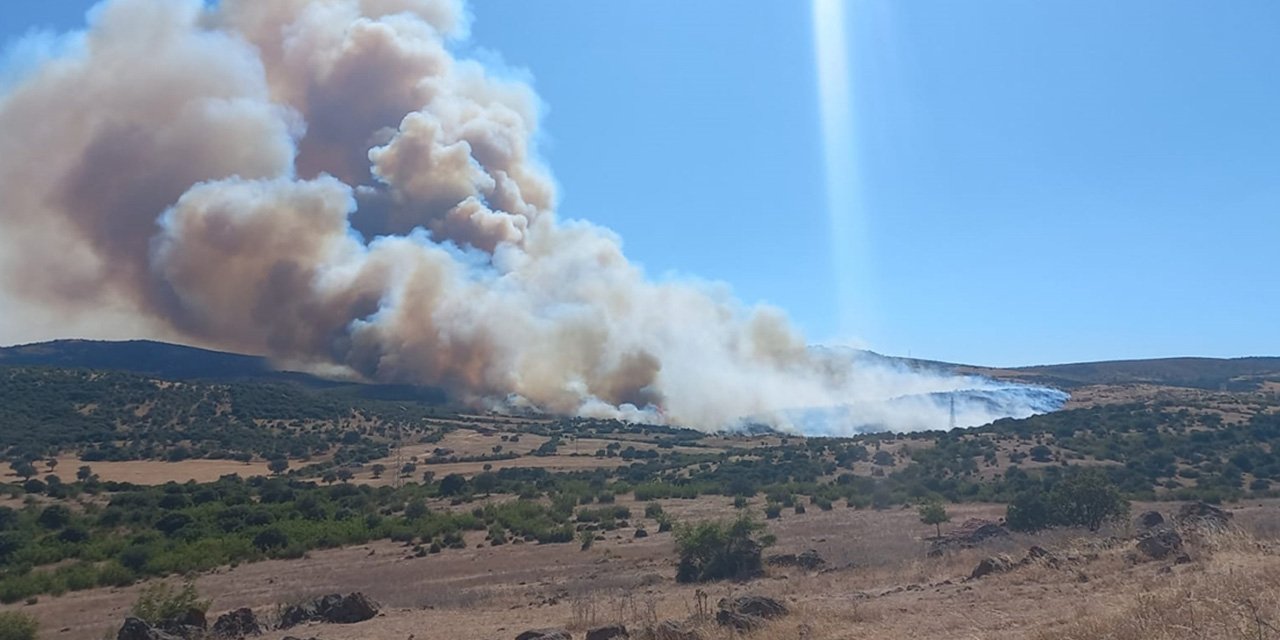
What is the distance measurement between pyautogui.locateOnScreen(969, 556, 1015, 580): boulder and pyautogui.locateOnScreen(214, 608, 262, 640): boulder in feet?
41.6

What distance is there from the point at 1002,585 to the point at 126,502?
37378mm

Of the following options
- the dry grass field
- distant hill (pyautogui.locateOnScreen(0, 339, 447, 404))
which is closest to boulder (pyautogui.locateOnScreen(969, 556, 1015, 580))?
the dry grass field

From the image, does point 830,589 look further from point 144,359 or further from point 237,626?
point 144,359

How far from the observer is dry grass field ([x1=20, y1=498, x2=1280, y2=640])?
9.49 metres

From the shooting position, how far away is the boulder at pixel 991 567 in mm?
15094

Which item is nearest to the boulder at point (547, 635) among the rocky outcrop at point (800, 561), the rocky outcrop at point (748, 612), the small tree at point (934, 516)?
the rocky outcrop at point (748, 612)

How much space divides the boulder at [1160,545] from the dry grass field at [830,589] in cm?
27

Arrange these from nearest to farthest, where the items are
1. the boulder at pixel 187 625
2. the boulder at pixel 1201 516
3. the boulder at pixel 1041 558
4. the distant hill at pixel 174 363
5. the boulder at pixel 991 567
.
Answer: the boulder at pixel 1041 558 < the boulder at pixel 187 625 < the boulder at pixel 991 567 < the boulder at pixel 1201 516 < the distant hill at pixel 174 363

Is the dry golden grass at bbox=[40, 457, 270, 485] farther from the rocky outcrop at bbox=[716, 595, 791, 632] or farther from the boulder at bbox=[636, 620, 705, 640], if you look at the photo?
the rocky outcrop at bbox=[716, 595, 791, 632]

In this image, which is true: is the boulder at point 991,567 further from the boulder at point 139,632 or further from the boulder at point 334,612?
the boulder at point 139,632

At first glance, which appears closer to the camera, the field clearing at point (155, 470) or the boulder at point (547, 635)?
the boulder at point (547, 635)

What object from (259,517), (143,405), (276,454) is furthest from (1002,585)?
(143,405)

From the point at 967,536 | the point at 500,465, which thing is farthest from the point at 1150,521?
the point at 500,465

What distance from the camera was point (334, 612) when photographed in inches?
653
